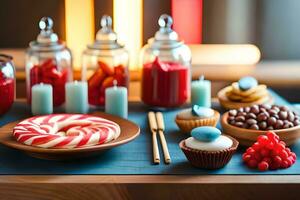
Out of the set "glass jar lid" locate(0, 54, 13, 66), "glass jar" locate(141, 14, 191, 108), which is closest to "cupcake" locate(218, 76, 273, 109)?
"glass jar" locate(141, 14, 191, 108)

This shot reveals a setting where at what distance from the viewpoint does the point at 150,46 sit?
1.82m

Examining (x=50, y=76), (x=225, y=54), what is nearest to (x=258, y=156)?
(x=50, y=76)

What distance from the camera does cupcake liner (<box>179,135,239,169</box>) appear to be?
1283 millimetres

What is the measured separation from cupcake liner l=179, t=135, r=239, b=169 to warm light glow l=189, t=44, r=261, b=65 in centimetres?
107

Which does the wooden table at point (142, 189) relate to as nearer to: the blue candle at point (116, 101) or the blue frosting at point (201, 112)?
the blue frosting at point (201, 112)

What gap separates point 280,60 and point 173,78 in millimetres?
735

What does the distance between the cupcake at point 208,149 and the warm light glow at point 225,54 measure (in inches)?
41.4

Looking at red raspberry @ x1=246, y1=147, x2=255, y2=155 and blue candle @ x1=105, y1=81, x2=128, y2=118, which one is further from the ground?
blue candle @ x1=105, y1=81, x2=128, y2=118

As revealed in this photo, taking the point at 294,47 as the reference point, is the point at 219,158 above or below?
below

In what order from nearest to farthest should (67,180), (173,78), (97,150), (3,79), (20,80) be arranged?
(67,180), (97,150), (3,79), (173,78), (20,80)

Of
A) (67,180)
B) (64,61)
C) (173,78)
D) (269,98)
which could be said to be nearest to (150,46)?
(173,78)

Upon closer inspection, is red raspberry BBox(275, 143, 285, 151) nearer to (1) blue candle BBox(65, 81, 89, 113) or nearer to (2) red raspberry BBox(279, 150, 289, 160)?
(2) red raspberry BBox(279, 150, 289, 160)

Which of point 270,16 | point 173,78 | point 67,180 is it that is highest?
point 270,16

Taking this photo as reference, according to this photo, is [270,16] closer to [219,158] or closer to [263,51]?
[263,51]
